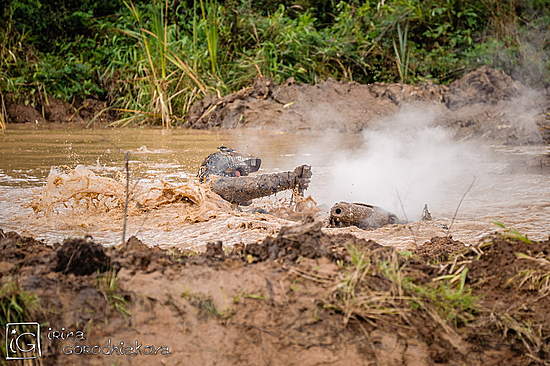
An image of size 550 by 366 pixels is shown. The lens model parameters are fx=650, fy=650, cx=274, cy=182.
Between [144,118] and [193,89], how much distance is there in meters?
0.93

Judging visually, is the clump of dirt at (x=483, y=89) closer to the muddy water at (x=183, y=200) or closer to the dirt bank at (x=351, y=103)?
the dirt bank at (x=351, y=103)

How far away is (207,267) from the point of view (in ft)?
7.98

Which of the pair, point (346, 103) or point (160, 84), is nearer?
point (346, 103)

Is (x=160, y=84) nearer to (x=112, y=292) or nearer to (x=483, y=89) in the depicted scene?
(x=483, y=89)

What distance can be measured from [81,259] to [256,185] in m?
2.29

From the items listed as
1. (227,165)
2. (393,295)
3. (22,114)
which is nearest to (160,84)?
(22,114)

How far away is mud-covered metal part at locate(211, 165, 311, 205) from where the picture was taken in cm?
457

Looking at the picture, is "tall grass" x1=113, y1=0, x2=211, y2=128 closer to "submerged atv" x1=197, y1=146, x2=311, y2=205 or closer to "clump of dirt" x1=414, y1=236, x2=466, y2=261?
"submerged atv" x1=197, y1=146, x2=311, y2=205

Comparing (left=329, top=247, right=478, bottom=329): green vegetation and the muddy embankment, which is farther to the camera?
the muddy embankment

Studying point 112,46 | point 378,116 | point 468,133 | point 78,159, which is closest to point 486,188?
point 468,133

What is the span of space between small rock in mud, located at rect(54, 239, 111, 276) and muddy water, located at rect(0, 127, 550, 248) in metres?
1.11

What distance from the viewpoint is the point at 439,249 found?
3.00m

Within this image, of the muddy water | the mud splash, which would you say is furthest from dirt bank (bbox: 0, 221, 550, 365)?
the mud splash

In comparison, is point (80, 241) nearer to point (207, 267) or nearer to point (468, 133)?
point (207, 267)
